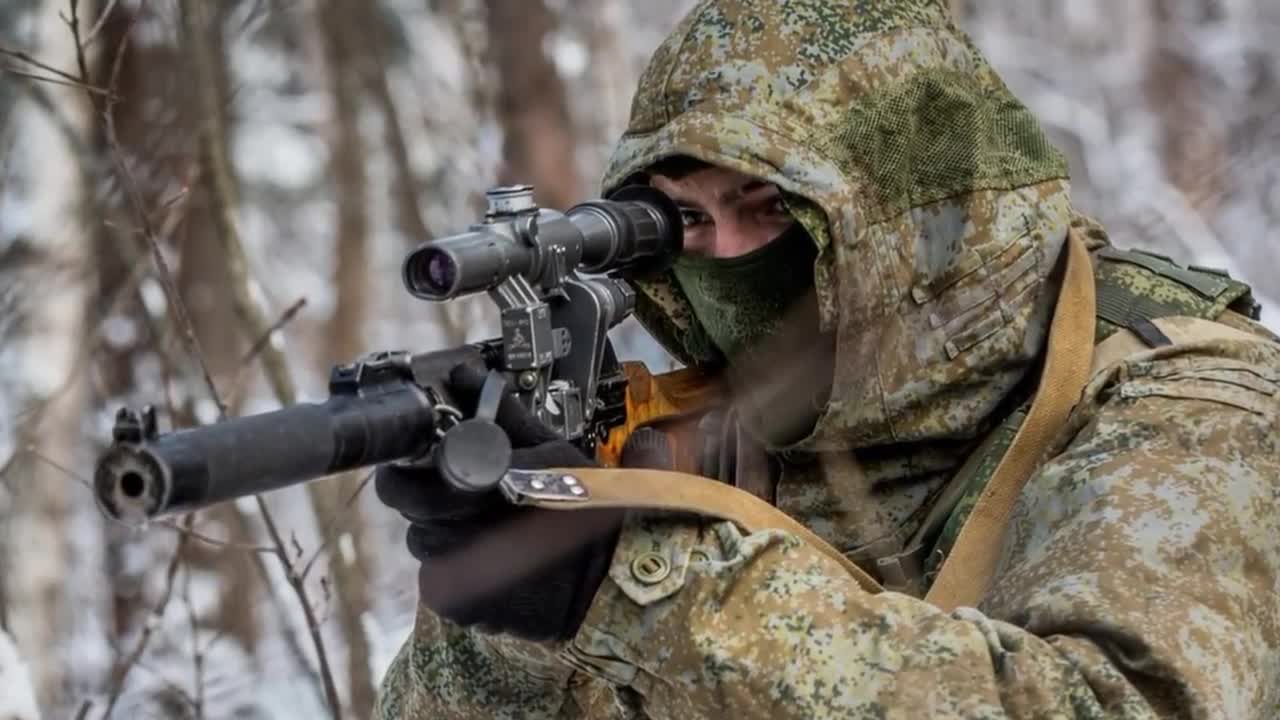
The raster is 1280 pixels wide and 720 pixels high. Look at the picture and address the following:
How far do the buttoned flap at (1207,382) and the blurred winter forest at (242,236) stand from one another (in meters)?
1.83

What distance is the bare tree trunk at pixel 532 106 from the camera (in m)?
8.07

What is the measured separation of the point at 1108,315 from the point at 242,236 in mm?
3008

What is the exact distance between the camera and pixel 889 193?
2.60 meters

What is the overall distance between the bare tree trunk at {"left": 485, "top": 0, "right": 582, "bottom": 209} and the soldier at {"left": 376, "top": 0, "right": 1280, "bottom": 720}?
5135mm

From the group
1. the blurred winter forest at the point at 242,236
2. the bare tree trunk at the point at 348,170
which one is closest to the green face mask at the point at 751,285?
the blurred winter forest at the point at 242,236

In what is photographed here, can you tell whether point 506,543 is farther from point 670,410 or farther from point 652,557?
point 670,410

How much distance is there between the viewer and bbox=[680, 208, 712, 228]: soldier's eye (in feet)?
8.75

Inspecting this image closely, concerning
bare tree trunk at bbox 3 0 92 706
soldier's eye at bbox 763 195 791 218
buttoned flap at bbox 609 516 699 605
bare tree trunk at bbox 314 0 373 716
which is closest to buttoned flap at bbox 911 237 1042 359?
soldier's eye at bbox 763 195 791 218

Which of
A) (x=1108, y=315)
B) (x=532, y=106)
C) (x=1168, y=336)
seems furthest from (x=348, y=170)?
(x=1168, y=336)

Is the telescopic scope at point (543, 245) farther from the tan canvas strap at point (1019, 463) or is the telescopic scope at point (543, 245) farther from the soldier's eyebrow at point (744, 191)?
the tan canvas strap at point (1019, 463)

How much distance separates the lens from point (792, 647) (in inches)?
79.1

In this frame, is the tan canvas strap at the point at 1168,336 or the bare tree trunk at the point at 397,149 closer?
the tan canvas strap at the point at 1168,336

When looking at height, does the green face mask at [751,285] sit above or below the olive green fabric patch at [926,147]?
below

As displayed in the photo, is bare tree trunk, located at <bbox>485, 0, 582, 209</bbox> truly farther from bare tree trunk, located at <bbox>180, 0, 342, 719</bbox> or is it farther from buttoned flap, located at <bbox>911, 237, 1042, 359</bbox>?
buttoned flap, located at <bbox>911, 237, 1042, 359</bbox>
